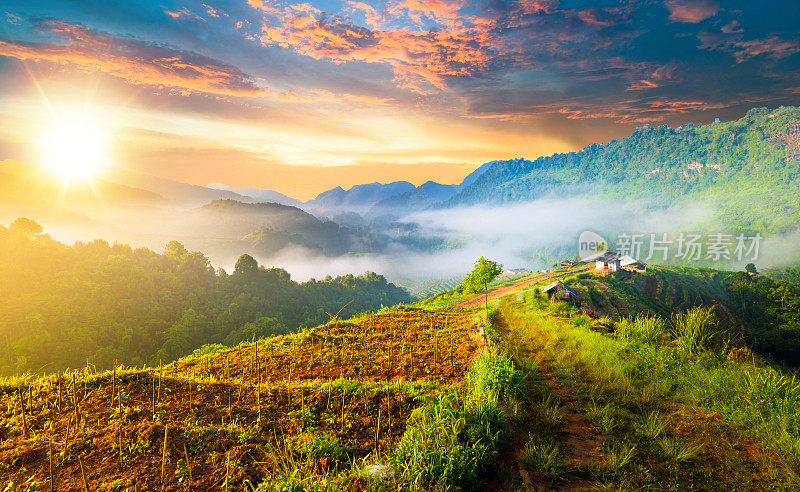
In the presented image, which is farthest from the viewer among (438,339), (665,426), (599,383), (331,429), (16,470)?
(438,339)

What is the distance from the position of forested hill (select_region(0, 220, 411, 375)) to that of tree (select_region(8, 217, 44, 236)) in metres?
0.23

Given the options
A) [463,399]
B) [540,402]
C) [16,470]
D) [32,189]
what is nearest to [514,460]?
[463,399]

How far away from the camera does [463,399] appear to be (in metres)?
6.01

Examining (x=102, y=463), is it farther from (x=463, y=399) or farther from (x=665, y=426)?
(x=665, y=426)

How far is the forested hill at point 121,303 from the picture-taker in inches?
2176

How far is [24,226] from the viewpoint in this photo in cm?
7350

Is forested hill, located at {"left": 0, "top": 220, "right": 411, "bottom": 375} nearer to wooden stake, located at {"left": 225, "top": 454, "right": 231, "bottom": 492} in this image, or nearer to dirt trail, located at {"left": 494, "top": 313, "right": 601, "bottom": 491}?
wooden stake, located at {"left": 225, "top": 454, "right": 231, "bottom": 492}

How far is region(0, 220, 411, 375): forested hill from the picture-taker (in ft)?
181

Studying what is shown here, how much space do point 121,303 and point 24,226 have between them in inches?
1173

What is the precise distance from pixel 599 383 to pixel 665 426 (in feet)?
6.68

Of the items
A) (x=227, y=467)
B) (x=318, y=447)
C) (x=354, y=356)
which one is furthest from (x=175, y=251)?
(x=318, y=447)

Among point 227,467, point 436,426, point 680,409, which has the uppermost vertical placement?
point 436,426

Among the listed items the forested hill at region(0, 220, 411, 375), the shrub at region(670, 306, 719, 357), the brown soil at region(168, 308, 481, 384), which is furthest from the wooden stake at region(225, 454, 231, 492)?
the forested hill at region(0, 220, 411, 375)

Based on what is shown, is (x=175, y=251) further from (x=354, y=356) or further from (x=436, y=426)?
(x=436, y=426)
